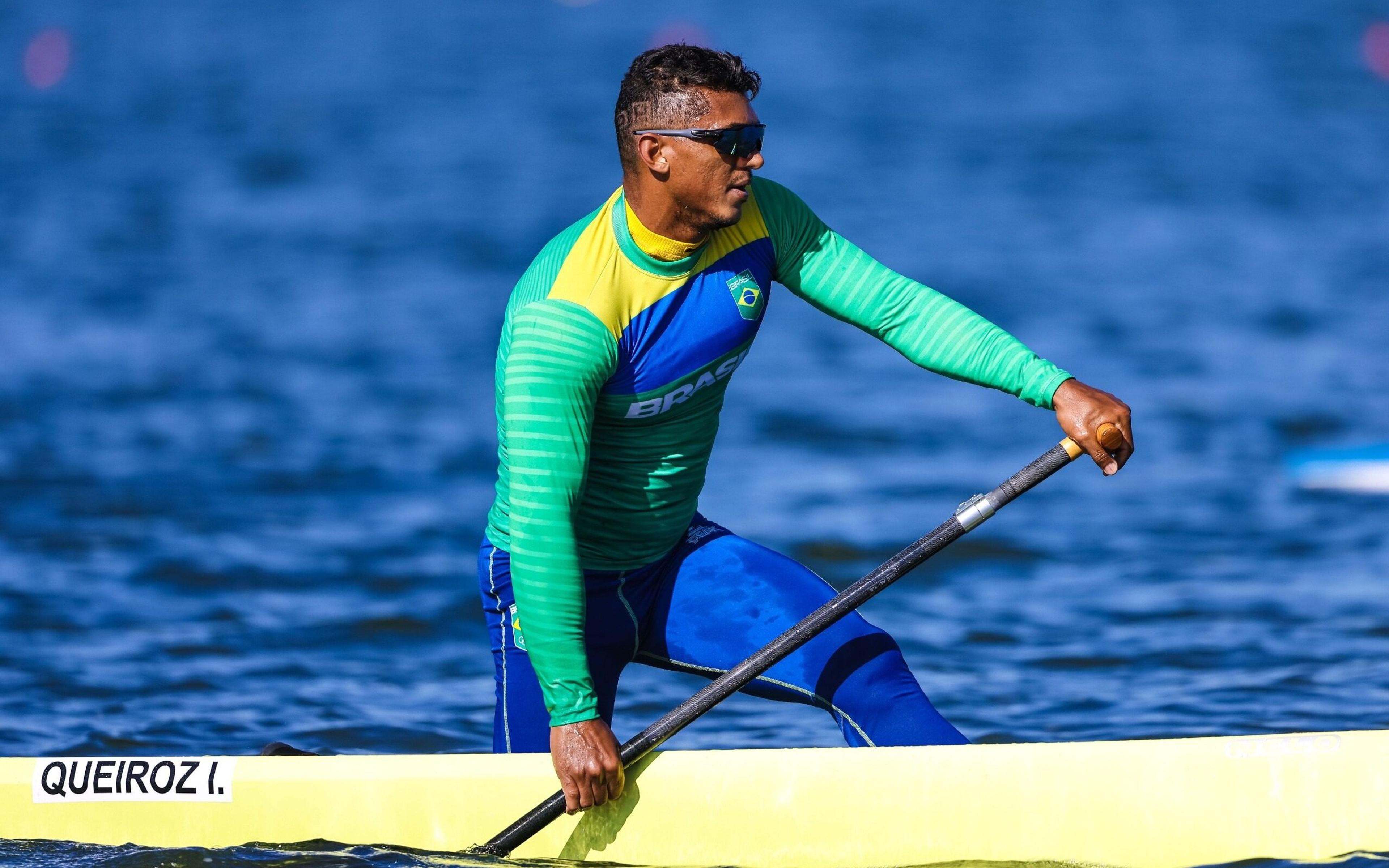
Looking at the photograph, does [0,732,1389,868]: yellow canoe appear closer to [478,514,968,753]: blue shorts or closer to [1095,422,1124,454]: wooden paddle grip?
[478,514,968,753]: blue shorts

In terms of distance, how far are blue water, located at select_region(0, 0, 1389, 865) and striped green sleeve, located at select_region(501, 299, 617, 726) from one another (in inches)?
39.9

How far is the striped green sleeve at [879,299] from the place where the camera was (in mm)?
4395

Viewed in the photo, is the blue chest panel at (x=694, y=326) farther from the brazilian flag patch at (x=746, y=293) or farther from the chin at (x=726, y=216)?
the chin at (x=726, y=216)

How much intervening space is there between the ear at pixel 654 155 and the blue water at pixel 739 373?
6.37 ft

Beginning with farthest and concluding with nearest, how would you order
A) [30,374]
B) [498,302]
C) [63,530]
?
[498,302]
[30,374]
[63,530]

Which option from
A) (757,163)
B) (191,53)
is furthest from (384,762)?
(191,53)

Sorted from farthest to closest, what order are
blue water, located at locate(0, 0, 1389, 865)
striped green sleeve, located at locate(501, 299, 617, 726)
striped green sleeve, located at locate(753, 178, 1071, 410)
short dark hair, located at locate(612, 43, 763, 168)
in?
blue water, located at locate(0, 0, 1389, 865), striped green sleeve, located at locate(753, 178, 1071, 410), short dark hair, located at locate(612, 43, 763, 168), striped green sleeve, located at locate(501, 299, 617, 726)

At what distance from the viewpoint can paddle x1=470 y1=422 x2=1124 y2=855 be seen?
14.1 ft


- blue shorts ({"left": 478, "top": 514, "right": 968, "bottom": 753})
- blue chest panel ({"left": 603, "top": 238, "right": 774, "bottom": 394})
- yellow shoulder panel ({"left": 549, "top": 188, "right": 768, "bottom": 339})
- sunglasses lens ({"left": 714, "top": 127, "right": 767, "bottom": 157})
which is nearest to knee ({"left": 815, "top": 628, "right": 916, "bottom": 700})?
blue shorts ({"left": 478, "top": 514, "right": 968, "bottom": 753})

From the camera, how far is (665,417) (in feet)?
14.2

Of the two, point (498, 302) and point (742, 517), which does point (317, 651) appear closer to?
point (742, 517)

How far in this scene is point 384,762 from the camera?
4.66m

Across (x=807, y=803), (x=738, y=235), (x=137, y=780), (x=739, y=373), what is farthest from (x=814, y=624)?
(x=739, y=373)

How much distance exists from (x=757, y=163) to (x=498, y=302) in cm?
1408
